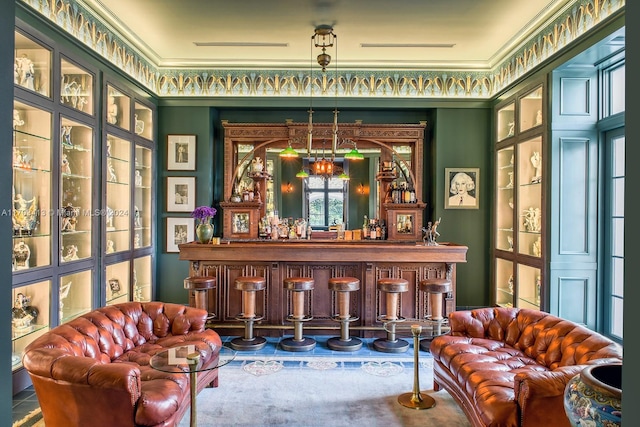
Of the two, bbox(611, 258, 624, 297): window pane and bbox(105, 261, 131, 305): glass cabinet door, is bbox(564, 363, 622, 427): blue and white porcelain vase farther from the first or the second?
bbox(105, 261, 131, 305): glass cabinet door

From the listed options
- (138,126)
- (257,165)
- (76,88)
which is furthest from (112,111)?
(257,165)

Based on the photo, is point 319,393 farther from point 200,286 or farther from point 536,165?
point 536,165

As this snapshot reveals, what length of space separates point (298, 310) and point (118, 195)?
9.72 feet

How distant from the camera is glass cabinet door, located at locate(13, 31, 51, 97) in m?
3.79

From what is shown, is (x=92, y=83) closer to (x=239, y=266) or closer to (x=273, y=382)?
(x=239, y=266)

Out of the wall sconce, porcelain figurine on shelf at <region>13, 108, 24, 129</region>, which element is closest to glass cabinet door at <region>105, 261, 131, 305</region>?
porcelain figurine on shelf at <region>13, 108, 24, 129</region>

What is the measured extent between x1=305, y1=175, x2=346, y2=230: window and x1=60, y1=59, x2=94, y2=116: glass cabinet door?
416cm

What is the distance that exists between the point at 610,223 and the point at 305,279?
3595 mm

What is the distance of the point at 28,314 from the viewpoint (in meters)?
4.00

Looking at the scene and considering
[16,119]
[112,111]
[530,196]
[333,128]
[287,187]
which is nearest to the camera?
[16,119]

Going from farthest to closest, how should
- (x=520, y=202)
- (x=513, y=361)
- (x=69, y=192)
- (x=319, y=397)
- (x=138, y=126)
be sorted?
(x=138, y=126) < (x=520, y=202) < (x=69, y=192) < (x=319, y=397) < (x=513, y=361)

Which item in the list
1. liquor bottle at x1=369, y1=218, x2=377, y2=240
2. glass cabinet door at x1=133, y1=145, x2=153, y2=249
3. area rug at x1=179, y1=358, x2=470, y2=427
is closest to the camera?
area rug at x1=179, y1=358, x2=470, y2=427

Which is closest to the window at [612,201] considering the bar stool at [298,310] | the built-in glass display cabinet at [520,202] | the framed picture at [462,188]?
the built-in glass display cabinet at [520,202]

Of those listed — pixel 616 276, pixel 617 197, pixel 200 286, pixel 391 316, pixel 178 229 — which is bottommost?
pixel 391 316
